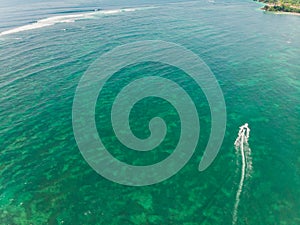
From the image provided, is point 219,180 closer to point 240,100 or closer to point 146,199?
point 146,199

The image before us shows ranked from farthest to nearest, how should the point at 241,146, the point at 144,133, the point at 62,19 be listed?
the point at 62,19 < the point at 144,133 < the point at 241,146

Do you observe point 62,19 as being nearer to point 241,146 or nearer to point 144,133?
point 144,133

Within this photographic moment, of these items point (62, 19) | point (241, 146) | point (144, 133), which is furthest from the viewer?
point (62, 19)

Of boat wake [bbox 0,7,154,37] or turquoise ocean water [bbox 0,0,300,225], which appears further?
boat wake [bbox 0,7,154,37]

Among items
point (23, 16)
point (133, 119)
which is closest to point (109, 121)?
point (133, 119)

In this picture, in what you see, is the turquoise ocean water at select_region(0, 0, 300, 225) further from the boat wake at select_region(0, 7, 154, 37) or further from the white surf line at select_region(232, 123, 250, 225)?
the boat wake at select_region(0, 7, 154, 37)

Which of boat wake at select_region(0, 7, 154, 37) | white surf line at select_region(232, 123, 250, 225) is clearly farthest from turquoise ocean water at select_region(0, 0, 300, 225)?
boat wake at select_region(0, 7, 154, 37)

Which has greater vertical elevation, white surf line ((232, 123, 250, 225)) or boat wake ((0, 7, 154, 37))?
boat wake ((0, 7, 154, 37))

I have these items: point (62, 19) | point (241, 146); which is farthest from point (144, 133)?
point (62, 19)

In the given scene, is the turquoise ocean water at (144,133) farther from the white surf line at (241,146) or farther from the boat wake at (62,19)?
the boat wake at (62,19)
